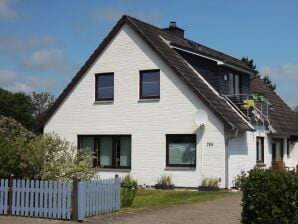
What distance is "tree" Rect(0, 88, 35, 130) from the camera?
65938mm

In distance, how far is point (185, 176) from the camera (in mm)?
24203

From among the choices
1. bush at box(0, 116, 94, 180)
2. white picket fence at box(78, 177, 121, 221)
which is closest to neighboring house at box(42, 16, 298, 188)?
bush at box(0, 116, 94, 180)

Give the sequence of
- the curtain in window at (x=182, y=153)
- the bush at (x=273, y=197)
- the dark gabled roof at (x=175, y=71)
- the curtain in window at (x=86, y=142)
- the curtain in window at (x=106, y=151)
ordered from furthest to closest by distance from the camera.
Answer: the curtain in window at (x=86, y=142), the curtain in window at (x=106, y=151), the curtain in window at (x=182, y=153), the dark gabled roof at (x=175, y=71), the bush at (x=273, y=197)

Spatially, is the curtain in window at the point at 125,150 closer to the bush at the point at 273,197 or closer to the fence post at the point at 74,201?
the fence post at the point at 74,201

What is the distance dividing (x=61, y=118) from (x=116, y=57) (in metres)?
4.48

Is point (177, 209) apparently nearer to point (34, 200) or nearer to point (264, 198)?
point (34, 200)

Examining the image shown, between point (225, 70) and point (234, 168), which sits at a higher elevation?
point (225, 70)

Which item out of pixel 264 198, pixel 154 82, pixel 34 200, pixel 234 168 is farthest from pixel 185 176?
pixel 264 198

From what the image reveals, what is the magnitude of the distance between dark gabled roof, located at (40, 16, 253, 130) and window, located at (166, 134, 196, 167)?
1801mm

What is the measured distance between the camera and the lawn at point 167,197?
720 inches

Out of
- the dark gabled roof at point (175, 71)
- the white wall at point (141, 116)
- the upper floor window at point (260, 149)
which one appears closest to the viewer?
the dark gabled roof at point (175, 71)

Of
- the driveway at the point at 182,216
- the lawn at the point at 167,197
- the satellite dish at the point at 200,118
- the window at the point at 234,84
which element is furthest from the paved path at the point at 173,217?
the window at the point at 234,84

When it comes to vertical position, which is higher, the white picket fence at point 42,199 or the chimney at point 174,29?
the chimney at point 174,29

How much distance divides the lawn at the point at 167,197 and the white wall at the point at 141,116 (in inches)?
62.9
